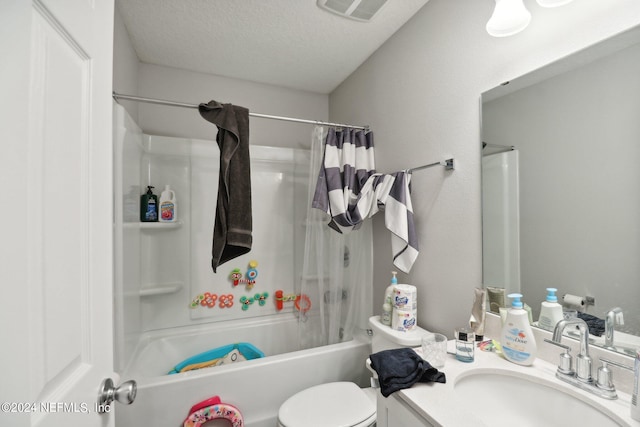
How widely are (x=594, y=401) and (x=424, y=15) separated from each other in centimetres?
170

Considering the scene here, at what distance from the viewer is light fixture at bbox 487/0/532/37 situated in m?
0.92

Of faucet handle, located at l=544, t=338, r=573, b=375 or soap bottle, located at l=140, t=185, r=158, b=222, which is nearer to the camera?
faucet handle, located at l=544, t=338, r=573, b=375

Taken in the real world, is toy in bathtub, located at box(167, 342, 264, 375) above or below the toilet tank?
below

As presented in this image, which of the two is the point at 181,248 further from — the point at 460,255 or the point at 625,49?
the point at 625,49

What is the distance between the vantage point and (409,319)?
1.32 meters

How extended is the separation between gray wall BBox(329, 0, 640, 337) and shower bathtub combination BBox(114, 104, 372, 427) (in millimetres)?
732

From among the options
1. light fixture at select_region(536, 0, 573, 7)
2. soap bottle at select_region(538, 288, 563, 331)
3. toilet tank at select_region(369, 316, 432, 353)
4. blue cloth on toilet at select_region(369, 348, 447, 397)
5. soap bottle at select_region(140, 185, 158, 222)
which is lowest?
toilet tank at select_region(369, 316, 432, 353)

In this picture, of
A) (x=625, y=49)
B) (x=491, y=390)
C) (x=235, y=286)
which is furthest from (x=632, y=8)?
(x=235, y=286)

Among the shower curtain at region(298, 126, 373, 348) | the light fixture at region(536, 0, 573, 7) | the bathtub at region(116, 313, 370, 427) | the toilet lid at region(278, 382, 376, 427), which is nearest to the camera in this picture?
the light fixture at region(536, 0, 573, 7)

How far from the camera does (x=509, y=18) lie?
934 mm

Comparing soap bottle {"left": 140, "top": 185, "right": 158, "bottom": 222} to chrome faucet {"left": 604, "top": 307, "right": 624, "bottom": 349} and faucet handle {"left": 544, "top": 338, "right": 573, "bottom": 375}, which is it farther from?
chrome faucet {"left": 604, "top": 307, "right": 624, "bottom": 349}

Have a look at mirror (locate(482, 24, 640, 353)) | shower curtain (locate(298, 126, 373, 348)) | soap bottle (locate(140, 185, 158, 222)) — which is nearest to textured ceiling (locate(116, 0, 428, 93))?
shower curtain (locate(298, 126, 373, 348))

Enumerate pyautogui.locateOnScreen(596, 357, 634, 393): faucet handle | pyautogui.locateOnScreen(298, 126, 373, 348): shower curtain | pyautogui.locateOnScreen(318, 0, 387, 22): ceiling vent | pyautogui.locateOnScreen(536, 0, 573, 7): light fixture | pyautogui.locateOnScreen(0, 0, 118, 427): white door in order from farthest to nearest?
pyautogui.locateOnScreen(298, 126, 373, 348): shower curtain, pyautogui.locateOnScreen(318, 0, 387, 22): ceiling vent, pyautogui.locateOnScreen(536, 0, 573, 7): light fixture, pyautogui.locateOnScreen(596, 357, 634, 393): faucet handle, pyautogui.locateOnScreen(0, 0, 118, 427): white door

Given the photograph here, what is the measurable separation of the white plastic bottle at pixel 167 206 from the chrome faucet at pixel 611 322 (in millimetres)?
2137
